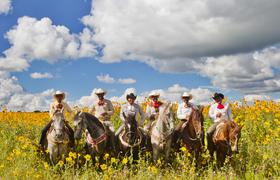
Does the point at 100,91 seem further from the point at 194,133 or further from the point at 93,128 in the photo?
the point at 194,133

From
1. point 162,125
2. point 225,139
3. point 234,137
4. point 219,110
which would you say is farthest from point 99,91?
point 234,137

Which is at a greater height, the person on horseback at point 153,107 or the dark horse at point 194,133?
the person on horseback at point 153,107

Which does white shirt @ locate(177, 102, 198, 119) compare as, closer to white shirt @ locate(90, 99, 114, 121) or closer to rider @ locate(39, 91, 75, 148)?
white shirt @ locate(90, 99, 114, 121)

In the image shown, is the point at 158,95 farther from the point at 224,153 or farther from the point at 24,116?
the point at 24,116

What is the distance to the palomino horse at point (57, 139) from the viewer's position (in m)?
10.4

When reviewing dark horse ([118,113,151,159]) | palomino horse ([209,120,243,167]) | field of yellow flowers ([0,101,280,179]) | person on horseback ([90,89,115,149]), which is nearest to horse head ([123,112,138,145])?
dark horse ([118,113,151,159])

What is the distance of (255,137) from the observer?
14211mm

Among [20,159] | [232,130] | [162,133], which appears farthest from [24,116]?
[232,130]

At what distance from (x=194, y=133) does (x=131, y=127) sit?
191 centimetres

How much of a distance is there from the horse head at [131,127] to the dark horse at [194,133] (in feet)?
4.92

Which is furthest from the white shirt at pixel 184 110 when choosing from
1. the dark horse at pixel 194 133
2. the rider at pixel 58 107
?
the rider at pixel 58 107

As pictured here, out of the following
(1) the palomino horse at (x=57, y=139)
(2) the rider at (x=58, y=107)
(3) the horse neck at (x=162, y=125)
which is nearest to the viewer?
(1) the palomino horse at (x=57, y=139)

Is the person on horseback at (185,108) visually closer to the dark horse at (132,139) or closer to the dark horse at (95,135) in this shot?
the dark horse at (132,139)

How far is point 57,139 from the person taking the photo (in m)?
10.6
